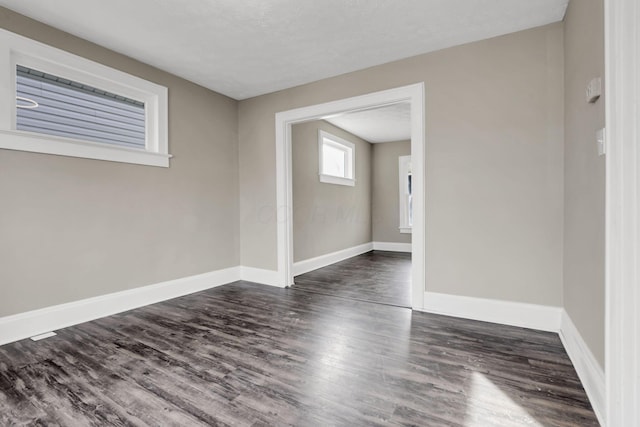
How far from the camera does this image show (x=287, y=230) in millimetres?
4062

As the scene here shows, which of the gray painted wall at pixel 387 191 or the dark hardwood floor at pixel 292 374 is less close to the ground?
the gray painted wall at pixel 387 191

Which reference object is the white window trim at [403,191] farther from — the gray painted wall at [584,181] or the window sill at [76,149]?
the window sill at [76,149]

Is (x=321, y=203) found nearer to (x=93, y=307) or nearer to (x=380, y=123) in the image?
(x=380, y=123)

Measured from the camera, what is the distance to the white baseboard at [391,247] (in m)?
6.99

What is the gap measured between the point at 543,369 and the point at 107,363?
2856 mm

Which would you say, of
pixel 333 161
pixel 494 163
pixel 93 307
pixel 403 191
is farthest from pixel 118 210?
pixel 403 191

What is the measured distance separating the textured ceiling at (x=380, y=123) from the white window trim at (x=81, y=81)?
2.53 m

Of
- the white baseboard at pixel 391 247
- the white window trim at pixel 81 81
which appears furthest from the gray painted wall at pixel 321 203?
the white window trim at pixel 81 81

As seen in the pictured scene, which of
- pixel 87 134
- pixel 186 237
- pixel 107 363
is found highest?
pixel 87 134

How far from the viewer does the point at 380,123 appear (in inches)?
220

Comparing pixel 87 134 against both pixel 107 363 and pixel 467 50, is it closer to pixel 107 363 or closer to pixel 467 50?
pixel 107 363

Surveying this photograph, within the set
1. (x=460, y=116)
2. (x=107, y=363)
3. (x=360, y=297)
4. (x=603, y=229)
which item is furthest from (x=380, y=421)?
(x=460, y=116)

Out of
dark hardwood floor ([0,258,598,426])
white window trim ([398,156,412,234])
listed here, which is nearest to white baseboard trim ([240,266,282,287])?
dark hardwood floor ([0,258,598,426])

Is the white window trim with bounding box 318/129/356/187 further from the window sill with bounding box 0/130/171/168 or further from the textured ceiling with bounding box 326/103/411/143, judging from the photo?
the window sill with bounding box 0/130/171/168
